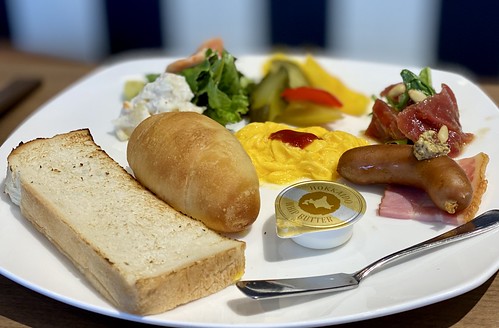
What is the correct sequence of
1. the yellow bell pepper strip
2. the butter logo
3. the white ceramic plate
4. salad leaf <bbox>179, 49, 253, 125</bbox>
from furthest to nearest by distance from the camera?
the yellow bell pepper strip < salad leaf <bbox>179, 49, 253, 125</bbox> < the butter logo < the white ceramic plate

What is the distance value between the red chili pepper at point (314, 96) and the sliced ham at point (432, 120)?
1.84 ft

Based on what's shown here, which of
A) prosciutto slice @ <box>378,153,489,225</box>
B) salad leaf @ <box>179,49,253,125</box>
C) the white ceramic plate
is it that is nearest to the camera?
the white ceramic plate

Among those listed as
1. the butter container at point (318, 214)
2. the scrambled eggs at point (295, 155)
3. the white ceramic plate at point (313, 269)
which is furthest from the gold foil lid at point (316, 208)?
the scrambled eggs at point (295, 155)

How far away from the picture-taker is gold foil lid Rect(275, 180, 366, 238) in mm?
2363

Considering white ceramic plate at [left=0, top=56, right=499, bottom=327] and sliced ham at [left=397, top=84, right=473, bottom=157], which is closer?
white ceramic plate at [left=0, top=56, right=499, bottom=327]

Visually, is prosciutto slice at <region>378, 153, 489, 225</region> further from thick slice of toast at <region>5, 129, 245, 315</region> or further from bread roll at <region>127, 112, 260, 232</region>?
thick slice of toast at <region>5, 129, 245, 315</region>

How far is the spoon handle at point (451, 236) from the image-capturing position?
2260mm

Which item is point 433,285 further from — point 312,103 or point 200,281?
point 312,103

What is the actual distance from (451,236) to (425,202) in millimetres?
339

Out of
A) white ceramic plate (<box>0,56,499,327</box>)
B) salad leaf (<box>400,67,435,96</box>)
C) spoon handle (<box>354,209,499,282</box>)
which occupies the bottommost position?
white ceramic plate (<box>0,56,499,327</box>)

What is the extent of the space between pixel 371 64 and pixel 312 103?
83 centimetres

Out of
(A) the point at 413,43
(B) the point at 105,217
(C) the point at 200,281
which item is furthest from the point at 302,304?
(A) the point at 413,43

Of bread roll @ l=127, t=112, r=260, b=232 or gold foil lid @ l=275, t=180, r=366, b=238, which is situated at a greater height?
bread roll @ l=127, t=112, r=260, b=232

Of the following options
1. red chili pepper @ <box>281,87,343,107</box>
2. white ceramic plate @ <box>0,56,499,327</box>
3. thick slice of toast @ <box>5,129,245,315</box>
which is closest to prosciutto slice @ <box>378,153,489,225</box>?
white ceramic plate @ <box>0,56,499,327</box>
